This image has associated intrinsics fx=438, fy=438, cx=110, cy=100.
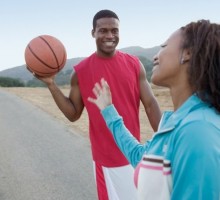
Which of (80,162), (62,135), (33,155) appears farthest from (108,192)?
(62,135)

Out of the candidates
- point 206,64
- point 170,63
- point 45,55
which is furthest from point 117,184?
point 206,64

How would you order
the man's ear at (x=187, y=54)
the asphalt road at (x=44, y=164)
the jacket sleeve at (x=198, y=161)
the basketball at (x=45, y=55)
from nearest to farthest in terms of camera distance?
1. the jacket sleeve at (x=198, y=161)
2. the man's ear at (x=187, y=54)
3. the basketball at (x=45, y=55)
4. the asphalt road at (x=44, y=164)

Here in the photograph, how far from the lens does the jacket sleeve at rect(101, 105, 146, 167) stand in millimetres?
2416

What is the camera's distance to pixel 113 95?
135 inches

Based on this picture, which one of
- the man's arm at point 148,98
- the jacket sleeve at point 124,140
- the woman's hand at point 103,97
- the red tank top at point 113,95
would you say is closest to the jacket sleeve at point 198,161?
the jacket sleeve at point 124,140

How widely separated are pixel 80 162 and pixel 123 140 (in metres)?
A: 5.22

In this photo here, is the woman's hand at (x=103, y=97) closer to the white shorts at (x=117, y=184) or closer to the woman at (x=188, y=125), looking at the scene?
the woman at (x=188, y=125)

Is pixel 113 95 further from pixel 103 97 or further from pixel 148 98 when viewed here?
pixel 103 97

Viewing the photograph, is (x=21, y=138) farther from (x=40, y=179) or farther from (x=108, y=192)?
(x=108, y=192)

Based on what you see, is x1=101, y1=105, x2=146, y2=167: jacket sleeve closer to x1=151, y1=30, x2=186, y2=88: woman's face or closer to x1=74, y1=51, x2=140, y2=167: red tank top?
x1=151, y1=30, x2=186, y2=88: woman's face

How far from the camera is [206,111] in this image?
64.1 inches

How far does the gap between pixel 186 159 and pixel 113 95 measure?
1952 mm

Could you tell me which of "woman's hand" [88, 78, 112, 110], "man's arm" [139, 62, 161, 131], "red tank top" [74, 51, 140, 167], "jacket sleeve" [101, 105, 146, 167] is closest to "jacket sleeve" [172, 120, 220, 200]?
"jacket sleeve" [101, 105, 146, 167]

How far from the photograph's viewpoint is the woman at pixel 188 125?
1496 millimetres
